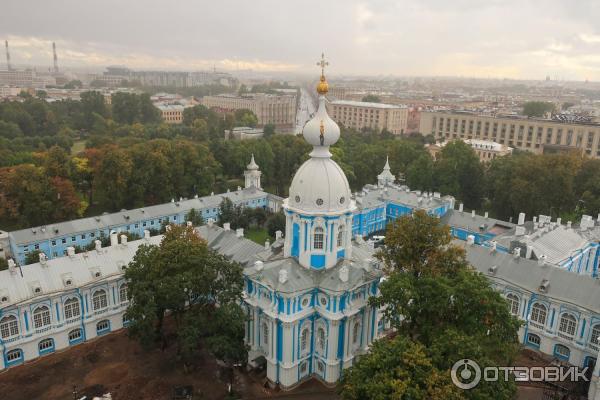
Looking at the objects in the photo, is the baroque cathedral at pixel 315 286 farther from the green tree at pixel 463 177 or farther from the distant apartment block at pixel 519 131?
the distant apartment block at pixel 519 131

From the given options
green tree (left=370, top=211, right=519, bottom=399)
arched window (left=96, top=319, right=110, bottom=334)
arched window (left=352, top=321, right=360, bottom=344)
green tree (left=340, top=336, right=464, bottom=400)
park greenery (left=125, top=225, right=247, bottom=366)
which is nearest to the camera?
green tree (left=340, top=336, right=464, bottom=400)

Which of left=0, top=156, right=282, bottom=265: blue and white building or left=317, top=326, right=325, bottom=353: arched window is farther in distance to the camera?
left=0, top=156, right=282, bottom=265: blue and white building

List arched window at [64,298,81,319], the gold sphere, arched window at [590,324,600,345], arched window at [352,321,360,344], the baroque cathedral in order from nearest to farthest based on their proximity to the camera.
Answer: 1. the baroque cathedral
2. the gold sphere
3. arched window at [352,321,360,344]
4. arched window at [590,324,600,345]
5. arched window at [64,298,81,319]

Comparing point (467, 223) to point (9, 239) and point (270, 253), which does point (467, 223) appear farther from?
point (9, 239)

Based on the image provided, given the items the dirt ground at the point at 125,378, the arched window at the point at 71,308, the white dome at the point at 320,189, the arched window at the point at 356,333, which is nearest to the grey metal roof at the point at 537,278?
the arched window at the point at 356,333

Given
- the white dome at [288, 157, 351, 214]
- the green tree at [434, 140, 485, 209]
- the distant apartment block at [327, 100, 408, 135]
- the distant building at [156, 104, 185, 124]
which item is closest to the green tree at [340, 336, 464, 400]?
the white dome at [288, 157, 351, 214]

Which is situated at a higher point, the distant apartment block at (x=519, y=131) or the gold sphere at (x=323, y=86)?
the gold sphere at (x=323, y=86)

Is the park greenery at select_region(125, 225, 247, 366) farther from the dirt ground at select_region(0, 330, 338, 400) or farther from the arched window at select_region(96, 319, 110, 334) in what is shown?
the arched window at select_region(96, 319, 110, 334)
